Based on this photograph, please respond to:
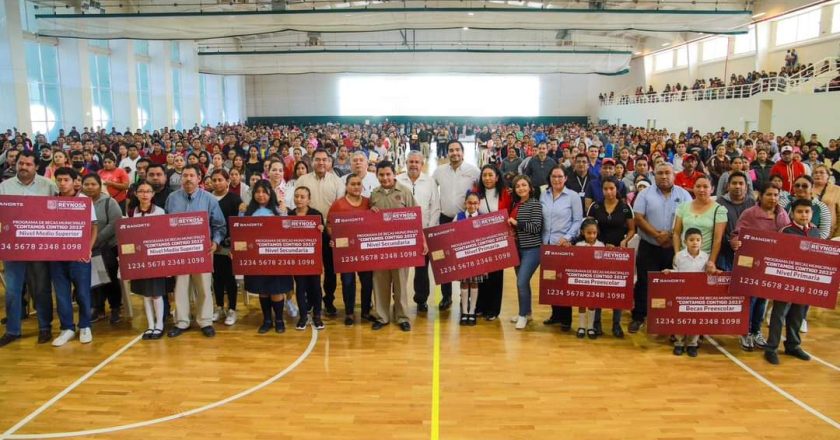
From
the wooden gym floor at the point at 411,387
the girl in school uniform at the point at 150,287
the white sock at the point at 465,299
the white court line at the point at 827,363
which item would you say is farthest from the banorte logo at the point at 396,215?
the white court line at the point at 827,363

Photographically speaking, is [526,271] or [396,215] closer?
[396,215]

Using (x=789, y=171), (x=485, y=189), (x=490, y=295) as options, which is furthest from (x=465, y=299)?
(x=789, y=171)

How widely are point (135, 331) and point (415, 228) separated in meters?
3.19

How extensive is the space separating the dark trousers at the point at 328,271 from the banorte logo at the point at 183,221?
4.20ft

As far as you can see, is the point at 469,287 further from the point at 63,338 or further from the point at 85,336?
the point at 63,338

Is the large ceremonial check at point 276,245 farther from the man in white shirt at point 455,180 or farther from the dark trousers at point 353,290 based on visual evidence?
the man in white shirt at point 455,180

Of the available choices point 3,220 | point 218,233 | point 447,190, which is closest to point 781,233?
point 447,190

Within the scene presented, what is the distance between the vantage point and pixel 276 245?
18.2 ft

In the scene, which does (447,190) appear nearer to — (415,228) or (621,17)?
(415,228)

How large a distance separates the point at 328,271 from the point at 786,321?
4.57m

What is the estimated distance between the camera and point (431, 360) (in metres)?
5.16

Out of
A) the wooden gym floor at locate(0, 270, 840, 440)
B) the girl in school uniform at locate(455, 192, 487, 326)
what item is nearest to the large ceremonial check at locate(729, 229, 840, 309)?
the wooden gym floor at locate(0, 270, 840, 440)

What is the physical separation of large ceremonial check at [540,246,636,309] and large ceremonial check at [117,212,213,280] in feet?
11.1

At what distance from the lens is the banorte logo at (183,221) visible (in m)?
5.41
